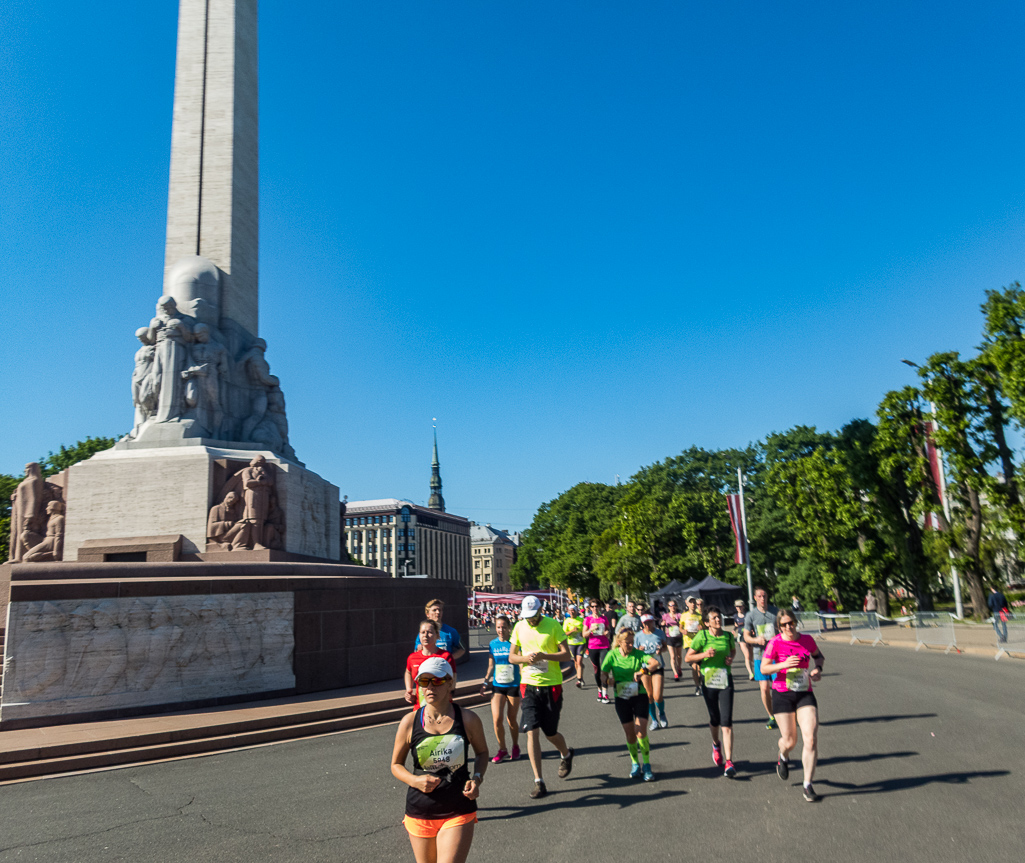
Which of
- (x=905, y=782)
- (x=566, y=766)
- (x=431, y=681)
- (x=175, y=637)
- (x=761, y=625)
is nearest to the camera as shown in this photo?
(x=431, y=681)

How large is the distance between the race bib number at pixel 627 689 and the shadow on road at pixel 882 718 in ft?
14.2

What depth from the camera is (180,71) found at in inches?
844

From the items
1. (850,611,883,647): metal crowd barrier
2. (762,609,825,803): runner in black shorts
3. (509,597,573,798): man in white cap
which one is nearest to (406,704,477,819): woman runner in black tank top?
(509,597,573,798): man in white cap

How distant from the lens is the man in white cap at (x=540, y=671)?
7.78 metres

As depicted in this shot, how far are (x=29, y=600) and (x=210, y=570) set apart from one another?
3.29 m

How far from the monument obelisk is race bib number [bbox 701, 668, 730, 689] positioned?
10.1m

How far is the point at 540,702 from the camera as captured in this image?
7.89m

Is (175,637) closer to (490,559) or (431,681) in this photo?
(431,681)

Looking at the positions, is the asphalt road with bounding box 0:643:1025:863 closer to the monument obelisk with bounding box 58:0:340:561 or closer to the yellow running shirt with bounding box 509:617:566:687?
the yellow running shirt with bounding box 509:617:566:687

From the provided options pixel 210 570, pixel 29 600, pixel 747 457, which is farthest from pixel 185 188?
pixel 747 457

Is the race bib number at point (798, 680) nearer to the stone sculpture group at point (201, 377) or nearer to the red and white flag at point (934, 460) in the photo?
the stone sculpture group at point (201, 377)

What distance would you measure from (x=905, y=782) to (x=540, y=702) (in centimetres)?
346

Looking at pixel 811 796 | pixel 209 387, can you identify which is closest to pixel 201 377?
pixel 209 387

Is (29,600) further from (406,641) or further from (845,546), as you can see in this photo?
(845,546)
